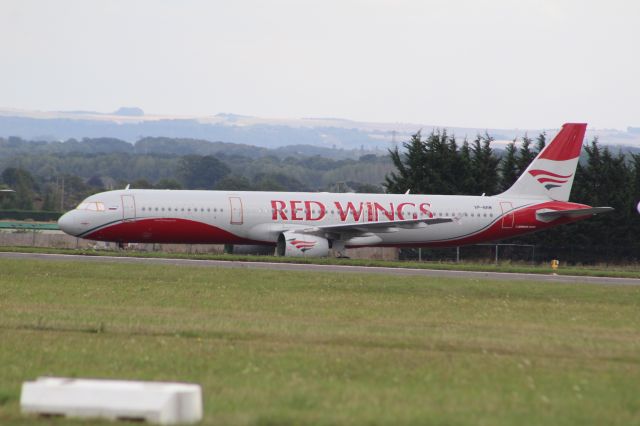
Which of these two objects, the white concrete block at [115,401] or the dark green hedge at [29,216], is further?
the dark green hedge at [29,216]

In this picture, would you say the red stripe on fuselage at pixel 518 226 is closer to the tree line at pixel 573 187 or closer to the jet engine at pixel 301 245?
the tree line at pixel 573 187

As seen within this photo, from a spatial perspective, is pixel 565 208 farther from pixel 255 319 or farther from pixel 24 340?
pixel 24 340

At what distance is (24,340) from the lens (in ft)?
68.4

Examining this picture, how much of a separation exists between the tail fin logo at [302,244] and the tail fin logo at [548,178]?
45.4 ft

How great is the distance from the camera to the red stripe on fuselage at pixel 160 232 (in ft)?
177

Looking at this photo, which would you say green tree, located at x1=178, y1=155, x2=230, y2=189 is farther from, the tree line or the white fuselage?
the white fuselage

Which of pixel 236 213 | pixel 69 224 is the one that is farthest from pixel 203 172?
pixel 69 224

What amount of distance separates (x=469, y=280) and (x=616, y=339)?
47.8 feet

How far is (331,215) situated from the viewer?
189 ft

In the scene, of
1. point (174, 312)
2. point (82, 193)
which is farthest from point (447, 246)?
point (82, 193)

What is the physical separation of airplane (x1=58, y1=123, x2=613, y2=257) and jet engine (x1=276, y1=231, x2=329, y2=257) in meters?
→ 0.05

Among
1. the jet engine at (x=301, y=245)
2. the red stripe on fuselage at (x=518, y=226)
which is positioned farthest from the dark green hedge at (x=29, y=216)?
the jet engine at (x=301, y=245)

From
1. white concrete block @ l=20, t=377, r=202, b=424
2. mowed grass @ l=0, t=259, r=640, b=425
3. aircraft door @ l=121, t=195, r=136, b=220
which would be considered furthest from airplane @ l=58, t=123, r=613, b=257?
white concrete block @ l=20, t=377, r=202, b=424

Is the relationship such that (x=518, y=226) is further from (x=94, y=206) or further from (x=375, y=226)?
(x=94, y=206)
